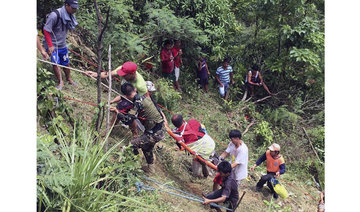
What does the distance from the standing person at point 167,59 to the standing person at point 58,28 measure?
9.36 feet

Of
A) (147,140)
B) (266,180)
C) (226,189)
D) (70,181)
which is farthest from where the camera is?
(266,180)

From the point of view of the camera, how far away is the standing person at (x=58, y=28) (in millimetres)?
5141

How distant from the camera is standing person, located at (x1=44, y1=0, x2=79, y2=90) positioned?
5141mm

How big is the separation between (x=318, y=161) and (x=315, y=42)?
2930 millimetres

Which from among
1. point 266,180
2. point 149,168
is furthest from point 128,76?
point 266,180

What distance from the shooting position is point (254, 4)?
9.69 meters

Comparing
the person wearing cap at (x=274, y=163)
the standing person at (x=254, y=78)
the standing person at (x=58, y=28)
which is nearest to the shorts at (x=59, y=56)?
the standing person at (x=58, y=28)

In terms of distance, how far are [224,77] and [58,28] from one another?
5.16 meters

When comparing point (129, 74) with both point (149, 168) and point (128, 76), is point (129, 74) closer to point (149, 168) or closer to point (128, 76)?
point (128, 76)

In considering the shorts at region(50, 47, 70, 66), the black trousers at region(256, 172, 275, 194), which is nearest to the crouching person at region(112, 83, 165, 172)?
the shorts at region(50, 47, 70, 66)

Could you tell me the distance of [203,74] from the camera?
9312 mm

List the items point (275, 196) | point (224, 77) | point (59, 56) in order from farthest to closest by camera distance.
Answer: point (224, 77)
point (275, 196)
point (59, 56)

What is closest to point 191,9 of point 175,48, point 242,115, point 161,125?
point 175,48

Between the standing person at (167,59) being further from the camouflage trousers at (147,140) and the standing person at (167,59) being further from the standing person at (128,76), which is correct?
the camouflage trousers at (147,140)
